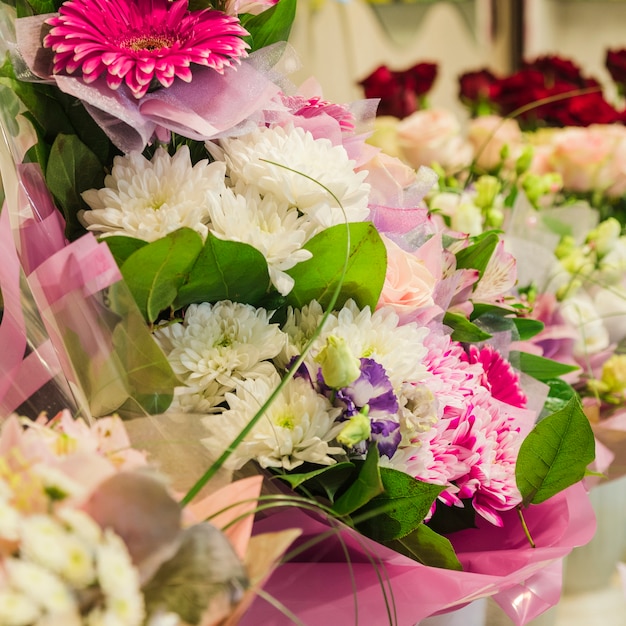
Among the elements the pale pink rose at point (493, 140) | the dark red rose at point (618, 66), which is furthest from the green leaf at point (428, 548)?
the dark red rose at point (618, 66)

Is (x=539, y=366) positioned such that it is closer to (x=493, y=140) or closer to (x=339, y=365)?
(x=339, y=365)

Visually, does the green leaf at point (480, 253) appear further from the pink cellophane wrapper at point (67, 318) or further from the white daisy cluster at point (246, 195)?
the pink cellophane wrapper at point (67, 318)

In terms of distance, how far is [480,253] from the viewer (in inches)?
20.0

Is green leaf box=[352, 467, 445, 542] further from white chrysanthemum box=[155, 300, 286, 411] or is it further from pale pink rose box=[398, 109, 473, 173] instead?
pale pink rose box=[398, 109, 473, 173]

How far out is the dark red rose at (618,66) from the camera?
4.43 feet

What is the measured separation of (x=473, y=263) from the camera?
0.51 m

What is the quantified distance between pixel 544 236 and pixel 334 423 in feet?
1.54

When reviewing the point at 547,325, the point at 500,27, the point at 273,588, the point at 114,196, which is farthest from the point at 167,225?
the point at 500,27

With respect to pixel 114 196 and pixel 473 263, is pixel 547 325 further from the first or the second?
pixel 114 196

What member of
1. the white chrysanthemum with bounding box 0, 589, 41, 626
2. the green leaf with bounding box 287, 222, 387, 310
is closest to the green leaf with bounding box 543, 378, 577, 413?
the green leaf with bounding box 287, 222, 387, 310

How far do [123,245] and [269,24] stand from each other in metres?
0.17

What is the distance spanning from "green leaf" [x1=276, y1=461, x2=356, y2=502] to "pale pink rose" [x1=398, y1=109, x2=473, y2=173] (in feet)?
2.31

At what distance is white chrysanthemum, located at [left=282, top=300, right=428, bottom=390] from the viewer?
0.39 m

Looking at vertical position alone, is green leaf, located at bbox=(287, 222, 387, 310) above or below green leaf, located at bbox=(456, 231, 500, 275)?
above
